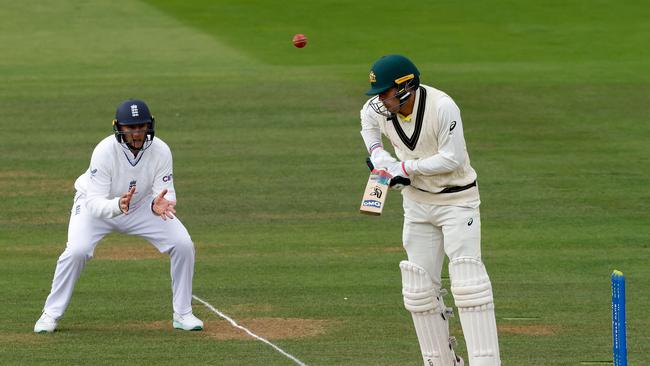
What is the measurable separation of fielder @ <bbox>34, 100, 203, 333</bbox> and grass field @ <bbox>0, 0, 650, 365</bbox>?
0.31 meters

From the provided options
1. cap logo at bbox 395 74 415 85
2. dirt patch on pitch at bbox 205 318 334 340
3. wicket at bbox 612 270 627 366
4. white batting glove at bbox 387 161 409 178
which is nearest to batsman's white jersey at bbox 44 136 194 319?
dirt patch on pitch at bbox 205 318 334 340

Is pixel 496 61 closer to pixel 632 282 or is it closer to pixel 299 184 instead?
pixel 299 184

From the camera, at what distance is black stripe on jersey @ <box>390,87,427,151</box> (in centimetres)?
920

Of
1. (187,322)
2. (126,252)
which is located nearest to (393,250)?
(126,252)

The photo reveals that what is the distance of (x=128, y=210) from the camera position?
11102 mm

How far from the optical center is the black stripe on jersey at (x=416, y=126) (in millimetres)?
9203

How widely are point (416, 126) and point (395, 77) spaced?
370 millimetres

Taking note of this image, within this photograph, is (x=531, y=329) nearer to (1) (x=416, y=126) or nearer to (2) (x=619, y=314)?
(1) (x=416, y=126)

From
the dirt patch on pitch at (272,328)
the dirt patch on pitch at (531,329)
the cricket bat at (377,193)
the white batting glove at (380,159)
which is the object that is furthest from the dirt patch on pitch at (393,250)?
the cricket bat at (377,193)

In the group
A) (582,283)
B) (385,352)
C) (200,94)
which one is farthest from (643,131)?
(385,352)

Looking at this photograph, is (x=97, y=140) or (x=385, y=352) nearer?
(x=385, y=352)

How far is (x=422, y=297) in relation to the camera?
9242 millimetres

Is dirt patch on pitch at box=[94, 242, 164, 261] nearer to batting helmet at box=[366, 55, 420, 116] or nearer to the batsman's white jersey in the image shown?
the batsman's white jersey

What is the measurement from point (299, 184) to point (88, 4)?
52.7 ft
